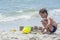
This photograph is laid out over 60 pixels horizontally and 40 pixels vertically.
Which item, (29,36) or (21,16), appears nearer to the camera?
(29,36)

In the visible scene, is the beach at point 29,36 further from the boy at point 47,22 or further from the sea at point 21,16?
the sea at point 21,16

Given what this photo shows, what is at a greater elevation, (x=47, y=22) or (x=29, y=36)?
(x=47, y=22)

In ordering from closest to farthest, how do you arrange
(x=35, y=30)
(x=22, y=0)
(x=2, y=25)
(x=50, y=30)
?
1. (x=50, y=30)
2. (x=35, y=30)
3. (x=2, y=25)
4. (x=22, y=0)

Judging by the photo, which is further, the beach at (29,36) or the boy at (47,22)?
the boy at (47,22)

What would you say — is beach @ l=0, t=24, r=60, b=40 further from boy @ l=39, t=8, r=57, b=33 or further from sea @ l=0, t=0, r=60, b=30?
sea @ l=0, t=0, r=60, b=30

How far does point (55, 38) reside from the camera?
5.86 meters

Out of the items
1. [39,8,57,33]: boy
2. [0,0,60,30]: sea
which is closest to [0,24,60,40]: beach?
[39,8,57,33]: boy

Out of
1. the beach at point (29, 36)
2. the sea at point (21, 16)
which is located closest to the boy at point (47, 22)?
the beach at point (29, 36)

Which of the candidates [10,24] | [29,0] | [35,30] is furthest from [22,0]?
[35,30]

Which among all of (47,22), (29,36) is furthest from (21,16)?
(29,36)

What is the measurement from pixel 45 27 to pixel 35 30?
23.4 inches

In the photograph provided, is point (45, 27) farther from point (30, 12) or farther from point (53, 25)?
point (30, 12)

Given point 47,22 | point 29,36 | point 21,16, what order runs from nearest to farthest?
point 29,36
point 47,22
point 21,16

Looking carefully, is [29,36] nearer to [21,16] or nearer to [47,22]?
[47,22]
